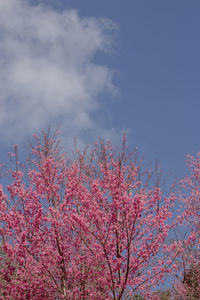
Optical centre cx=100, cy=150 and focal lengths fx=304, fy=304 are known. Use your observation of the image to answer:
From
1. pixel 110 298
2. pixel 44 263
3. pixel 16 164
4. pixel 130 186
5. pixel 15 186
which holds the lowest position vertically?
pixel 110 298

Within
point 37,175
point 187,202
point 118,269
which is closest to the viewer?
point 118,269

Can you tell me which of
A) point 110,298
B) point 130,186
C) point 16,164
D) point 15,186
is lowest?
point 110,298

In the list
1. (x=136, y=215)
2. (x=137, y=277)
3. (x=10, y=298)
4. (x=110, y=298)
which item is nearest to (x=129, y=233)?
(x=136, y=215)

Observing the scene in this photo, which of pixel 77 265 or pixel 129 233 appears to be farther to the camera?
pixel 77 265

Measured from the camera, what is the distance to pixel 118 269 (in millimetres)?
9773

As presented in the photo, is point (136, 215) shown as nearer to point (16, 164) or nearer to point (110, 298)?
point (110, 298)

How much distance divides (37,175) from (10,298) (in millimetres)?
4667

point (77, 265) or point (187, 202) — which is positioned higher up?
point (187, 202)

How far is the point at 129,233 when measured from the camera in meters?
9.62

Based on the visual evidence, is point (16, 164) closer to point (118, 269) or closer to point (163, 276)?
point (118, 269)

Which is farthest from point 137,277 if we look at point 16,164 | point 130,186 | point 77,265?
point 16,164

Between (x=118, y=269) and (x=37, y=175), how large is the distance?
4.85m

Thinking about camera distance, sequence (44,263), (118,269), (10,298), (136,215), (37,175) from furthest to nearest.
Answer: (37,175) < (10,298) < (44,263) < (118,269) < (136,215)

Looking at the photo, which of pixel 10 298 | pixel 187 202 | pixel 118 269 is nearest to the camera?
pixel 118 269
